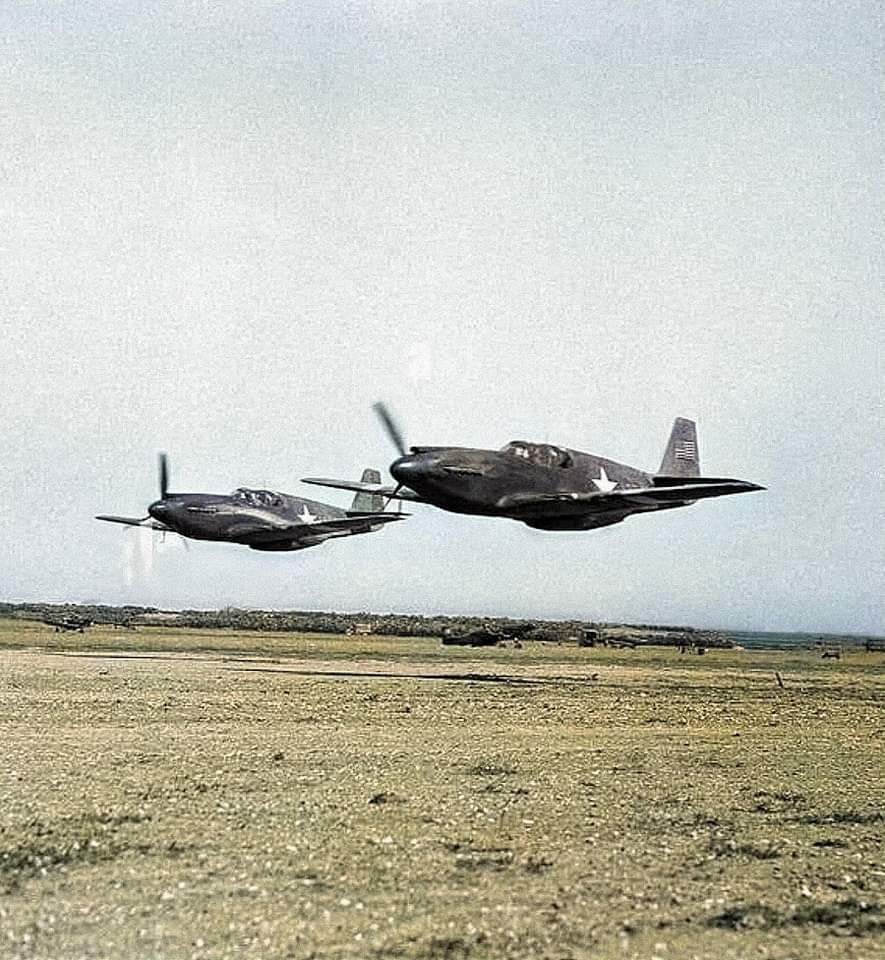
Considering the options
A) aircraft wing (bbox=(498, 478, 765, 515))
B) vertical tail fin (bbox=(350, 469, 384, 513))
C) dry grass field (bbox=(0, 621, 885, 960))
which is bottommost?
dry grass field (bbox=(0, 621, 885, 960))

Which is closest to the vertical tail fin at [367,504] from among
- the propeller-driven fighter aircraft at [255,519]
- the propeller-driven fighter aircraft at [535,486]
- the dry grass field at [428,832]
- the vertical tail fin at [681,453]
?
the propeller-driven fighter aircraft at [255,519]

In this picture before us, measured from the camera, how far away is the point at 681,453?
65.6 metres

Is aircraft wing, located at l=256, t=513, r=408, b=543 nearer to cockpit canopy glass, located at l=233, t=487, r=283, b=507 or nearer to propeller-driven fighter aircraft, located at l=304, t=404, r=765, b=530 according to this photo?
cockpit canopy glass, located at l=233, t=487, r=283, b=507

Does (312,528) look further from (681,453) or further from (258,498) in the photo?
(681,453)

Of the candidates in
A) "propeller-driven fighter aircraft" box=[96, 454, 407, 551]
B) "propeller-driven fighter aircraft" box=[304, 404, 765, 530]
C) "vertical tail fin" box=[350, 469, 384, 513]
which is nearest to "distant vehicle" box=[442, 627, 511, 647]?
"vertical tail fin" box=[350, 469, 384, 513]

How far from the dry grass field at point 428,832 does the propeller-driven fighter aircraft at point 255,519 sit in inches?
1437

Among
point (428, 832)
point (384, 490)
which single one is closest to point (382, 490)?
point (384, 490)

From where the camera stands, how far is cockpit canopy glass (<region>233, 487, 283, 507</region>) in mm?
72562

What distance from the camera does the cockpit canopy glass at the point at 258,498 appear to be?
72562 millimetres

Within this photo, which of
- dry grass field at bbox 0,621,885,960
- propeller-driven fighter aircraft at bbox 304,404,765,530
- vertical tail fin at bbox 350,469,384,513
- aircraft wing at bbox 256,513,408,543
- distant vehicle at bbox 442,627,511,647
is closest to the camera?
dry grass field at bbox 0,621,885,960

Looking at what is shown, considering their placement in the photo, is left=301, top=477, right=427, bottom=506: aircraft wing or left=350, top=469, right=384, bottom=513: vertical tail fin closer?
left=301, top=477, right=427, bottom=506: aircraft wing

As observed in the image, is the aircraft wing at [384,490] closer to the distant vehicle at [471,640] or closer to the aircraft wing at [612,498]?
the aircraft wing at [612,498]

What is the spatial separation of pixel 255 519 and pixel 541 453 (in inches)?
1075

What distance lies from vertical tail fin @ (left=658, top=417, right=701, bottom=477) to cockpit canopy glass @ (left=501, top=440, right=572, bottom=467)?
14.8m
